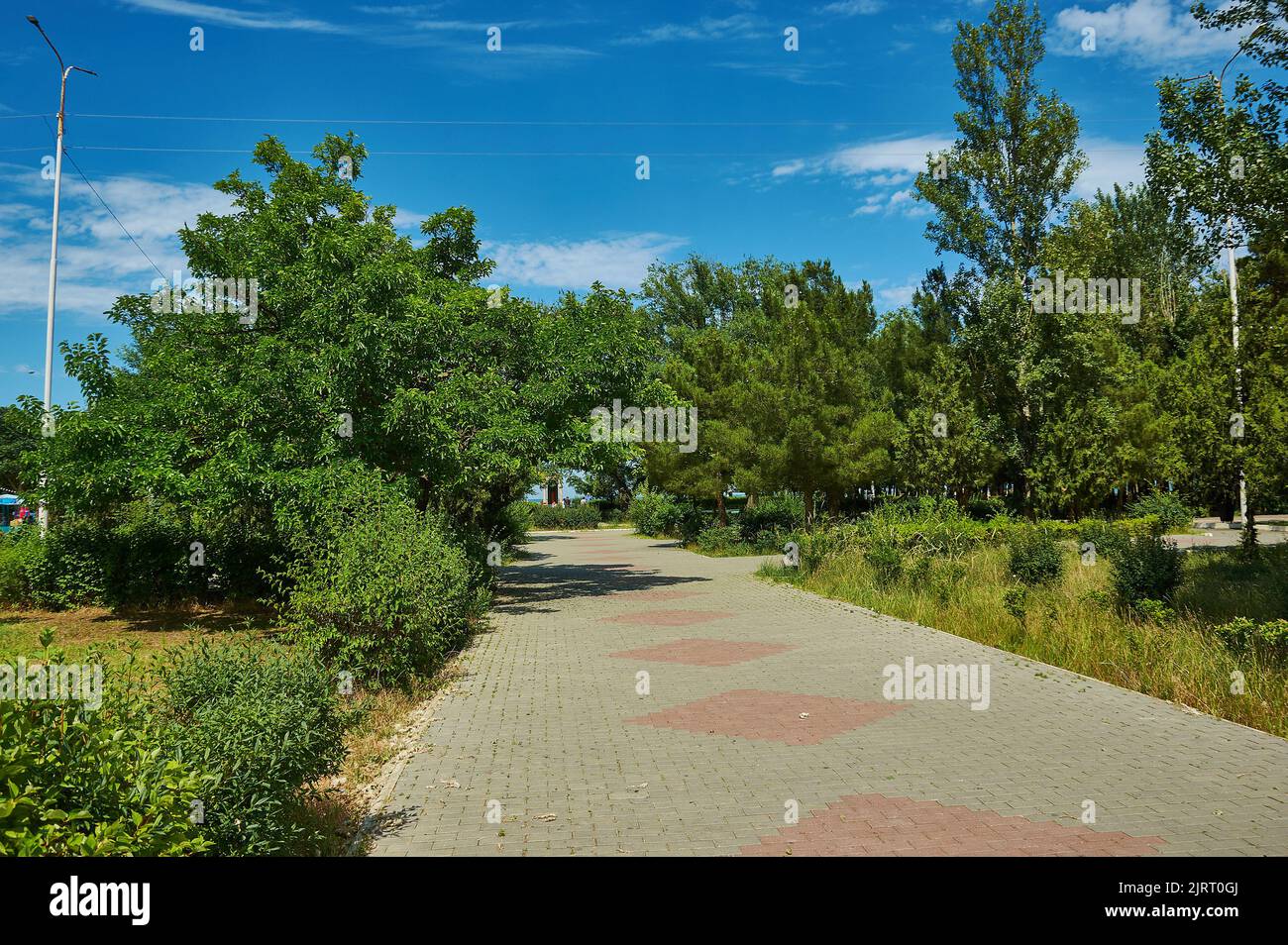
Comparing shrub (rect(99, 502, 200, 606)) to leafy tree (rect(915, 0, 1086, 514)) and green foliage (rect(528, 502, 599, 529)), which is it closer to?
leafy tree (rect(915, 0, 1086, 514))

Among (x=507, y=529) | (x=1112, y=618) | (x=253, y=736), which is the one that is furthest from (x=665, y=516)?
(x=253, y=736)

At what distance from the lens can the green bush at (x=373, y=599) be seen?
8.73m

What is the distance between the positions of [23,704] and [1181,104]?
12.5 m

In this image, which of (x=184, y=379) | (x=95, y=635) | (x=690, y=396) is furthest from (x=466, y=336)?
(x=690, y=396)

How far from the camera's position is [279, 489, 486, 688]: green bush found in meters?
8.73

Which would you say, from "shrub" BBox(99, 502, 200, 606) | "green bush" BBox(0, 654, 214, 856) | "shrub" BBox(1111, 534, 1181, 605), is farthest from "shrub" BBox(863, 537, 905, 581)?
"green bush" BBox(0, 654, 214, 856)

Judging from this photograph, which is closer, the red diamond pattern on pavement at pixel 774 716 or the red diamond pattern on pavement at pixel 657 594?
the red diamond pattern on pavement at pixel 774 716

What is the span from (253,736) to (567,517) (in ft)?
191

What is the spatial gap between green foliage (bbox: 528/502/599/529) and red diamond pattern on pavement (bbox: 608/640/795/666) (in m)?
49.8

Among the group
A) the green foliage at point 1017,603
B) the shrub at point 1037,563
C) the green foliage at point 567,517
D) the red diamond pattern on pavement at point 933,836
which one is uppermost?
the shrub at point 1037,563

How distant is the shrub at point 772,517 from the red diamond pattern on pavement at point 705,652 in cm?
1822

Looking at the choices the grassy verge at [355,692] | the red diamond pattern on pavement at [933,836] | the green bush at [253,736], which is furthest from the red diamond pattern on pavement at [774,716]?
the green bush at [253,736]

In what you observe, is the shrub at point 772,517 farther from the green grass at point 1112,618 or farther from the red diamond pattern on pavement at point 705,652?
the red diamond pattern on pavement at point 705,652

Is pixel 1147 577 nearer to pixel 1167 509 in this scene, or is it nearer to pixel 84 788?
pixel 84 788
